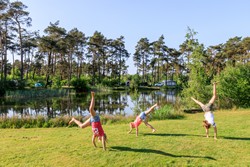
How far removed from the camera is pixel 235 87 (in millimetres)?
16844

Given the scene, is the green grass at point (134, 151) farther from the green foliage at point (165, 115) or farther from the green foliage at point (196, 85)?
the green foliage at point (196, 85)

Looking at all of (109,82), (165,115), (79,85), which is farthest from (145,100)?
(109,82)

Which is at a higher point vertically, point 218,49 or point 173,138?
point 218,49

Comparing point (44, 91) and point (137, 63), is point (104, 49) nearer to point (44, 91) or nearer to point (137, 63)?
point (137, 63)

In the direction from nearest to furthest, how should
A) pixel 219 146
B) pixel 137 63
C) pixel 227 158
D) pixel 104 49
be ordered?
pixel 227 158 < pixel 219 146 < pixel 104 49 < pixel 137 63

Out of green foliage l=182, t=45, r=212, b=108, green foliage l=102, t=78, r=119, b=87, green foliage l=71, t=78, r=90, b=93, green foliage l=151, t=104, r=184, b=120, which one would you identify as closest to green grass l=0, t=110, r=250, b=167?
green foliage l=151, t=104, r=184, b=120

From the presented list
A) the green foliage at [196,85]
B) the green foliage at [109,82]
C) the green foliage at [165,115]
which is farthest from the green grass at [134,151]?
the green foliage at [109,82]

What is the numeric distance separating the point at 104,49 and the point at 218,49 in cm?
2872

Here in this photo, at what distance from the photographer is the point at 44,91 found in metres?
33.3

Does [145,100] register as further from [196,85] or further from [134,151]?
[134,151]

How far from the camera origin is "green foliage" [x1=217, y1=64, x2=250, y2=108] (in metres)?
16.7

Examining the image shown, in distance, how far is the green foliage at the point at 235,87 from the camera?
16.7 m

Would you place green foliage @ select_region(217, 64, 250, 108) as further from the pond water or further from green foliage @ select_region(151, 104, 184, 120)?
green foliage @ select_region(151, 104, 184, 120)

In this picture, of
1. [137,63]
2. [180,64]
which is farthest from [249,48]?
[137,63]
